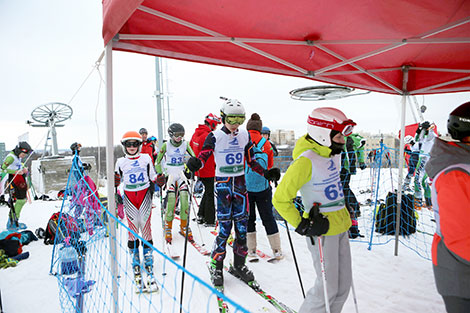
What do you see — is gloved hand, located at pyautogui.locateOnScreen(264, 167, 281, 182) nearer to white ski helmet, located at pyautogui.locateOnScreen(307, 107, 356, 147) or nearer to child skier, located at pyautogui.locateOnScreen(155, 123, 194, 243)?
white ski helmet, located at pyautogui.locateOnScreen(307, 107, 356, 147)

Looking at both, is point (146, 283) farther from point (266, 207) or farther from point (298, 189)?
point (298, 189)

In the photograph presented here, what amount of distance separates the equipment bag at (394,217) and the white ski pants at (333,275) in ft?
10.7

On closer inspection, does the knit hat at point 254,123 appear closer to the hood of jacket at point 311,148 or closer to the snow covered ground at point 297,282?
the hood of jacket at point 311,148

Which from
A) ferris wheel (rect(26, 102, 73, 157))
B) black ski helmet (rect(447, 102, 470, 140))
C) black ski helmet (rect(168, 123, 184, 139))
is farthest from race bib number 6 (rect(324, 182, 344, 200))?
ferris wheel (rect(26, 102, 73, 157))

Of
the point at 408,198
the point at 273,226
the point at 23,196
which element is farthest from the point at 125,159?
the point at 408,198

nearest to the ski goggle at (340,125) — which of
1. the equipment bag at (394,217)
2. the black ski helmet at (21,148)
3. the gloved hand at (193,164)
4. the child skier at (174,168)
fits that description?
the gloved hand at (193,164)

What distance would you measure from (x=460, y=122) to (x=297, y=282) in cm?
242

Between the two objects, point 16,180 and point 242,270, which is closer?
point 242,270

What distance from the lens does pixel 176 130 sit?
14.8 feet

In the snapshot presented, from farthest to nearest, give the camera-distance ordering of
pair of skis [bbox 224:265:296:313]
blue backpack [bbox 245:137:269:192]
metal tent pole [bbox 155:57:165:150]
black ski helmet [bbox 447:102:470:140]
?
metal tent pole [bbox 155:57:165:150], blue backpack [bbox 245:137:269:192], pair of skis [bbox 224:265:296:313], black ski helmet [bbox 447:102:470:140]

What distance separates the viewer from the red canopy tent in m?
1.97

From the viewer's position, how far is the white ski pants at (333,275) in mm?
1950

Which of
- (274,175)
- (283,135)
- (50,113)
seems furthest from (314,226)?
(283,135)

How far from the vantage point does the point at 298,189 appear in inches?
77.9
